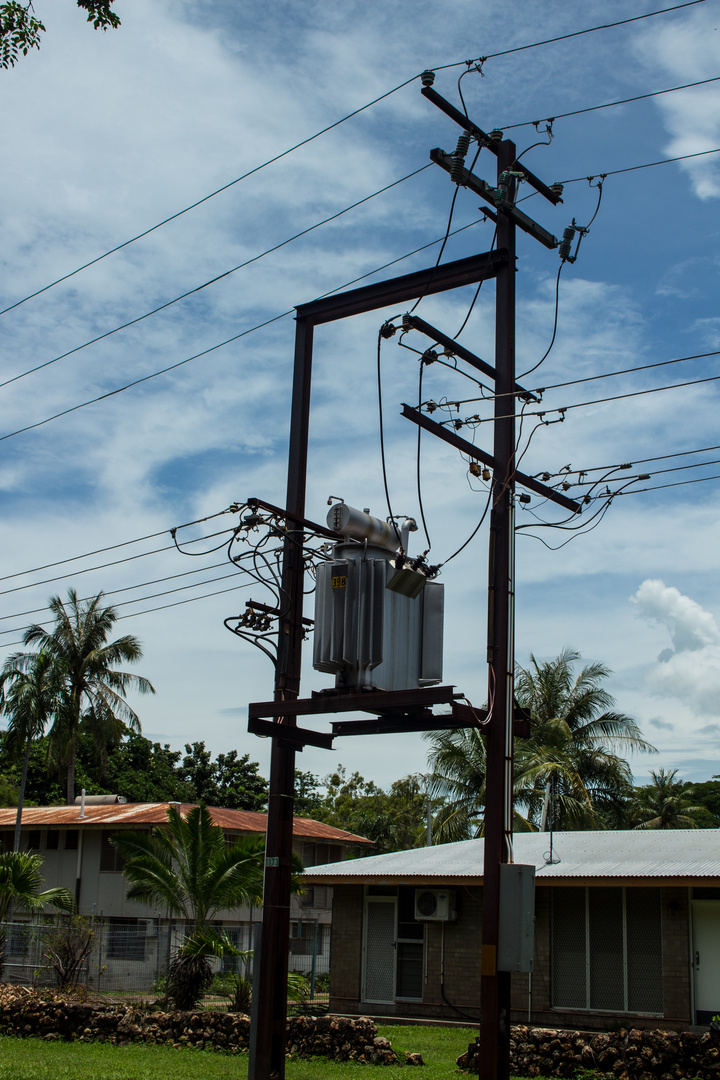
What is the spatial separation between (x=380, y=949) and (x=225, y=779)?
36.4m

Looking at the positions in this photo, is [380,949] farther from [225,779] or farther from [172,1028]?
[225,779]

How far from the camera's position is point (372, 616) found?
9.36 metres

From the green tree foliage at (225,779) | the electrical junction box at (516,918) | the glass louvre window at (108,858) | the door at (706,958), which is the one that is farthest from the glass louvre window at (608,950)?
the green tree foliage at (225,779)

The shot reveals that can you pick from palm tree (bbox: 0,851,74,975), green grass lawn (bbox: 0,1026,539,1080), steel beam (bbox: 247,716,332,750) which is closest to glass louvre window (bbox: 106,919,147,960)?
palm tree (bbox: 0,851,74,975)

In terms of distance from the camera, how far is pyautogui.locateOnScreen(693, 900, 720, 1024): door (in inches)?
703

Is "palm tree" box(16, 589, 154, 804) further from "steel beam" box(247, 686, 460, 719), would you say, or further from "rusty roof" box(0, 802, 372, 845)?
"steel beam" box(247, 686, 460, 719)

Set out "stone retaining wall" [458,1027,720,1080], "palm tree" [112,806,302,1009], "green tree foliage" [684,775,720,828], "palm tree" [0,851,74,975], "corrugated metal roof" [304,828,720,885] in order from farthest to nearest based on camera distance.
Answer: "green tree foliage" [684,775,720,828]
"palm tree" [0,851,74,975]
"palm tree" [112,806,302,1009]
"corrugated metal roof" [304,828,720,885]
"stone retaining wall" [458,1027,720,1080]

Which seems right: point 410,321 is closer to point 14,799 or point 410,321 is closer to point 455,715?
point 455,715

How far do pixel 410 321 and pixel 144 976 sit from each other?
19.4m

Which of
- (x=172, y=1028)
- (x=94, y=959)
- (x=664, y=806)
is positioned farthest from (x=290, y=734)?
(x=664, y=806)

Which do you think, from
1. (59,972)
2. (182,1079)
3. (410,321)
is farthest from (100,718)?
(410,321)

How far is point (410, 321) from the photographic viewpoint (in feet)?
34.7

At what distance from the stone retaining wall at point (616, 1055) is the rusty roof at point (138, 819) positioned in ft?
55.3

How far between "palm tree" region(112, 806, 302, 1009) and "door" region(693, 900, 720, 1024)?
24.9 ft
